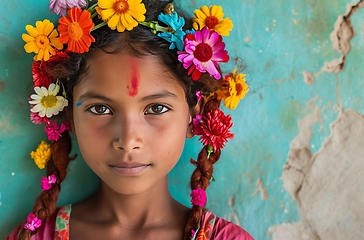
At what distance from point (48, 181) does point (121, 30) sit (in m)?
0.56

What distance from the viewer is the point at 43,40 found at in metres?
1.26

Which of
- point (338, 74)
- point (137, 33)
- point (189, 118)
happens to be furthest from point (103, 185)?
point (338, 74)

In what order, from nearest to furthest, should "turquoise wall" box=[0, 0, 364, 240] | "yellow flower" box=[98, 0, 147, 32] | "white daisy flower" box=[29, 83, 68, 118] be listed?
"yellow flower" box=[98, 0, 147, 32]
"white daisy flower" box=[29, 83, 68, 118]
"turquoise wall" box=[0, 0, 364, 240]

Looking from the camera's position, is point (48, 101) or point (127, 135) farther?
point (48, 101)

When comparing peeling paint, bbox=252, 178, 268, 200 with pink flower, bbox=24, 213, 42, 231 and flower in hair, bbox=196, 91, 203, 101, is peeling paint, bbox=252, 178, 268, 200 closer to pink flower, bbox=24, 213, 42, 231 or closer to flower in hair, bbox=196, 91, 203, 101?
flower in hair, bbox=196, 91, 203, 101

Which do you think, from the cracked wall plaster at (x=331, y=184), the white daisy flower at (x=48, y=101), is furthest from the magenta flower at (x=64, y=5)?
the cracked wall plaster at (x=331, y=184)

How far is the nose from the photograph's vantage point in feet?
3.85

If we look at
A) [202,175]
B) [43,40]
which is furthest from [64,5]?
[202,175]

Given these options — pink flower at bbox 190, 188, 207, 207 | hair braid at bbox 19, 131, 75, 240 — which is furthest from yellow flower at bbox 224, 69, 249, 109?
hair braid at bbox 19, 131, 75, 240

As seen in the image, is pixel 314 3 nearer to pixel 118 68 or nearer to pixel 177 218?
pixel 118 68

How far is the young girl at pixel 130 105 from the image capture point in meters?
1.19

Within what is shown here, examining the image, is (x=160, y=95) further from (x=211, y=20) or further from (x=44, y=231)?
(x=44, y=231)

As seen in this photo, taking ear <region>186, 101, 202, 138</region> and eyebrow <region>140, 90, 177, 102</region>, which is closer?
eyebrow <region>140, 90, 177, 102</region>

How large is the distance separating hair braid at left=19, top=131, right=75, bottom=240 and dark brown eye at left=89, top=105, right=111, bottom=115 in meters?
0.24
